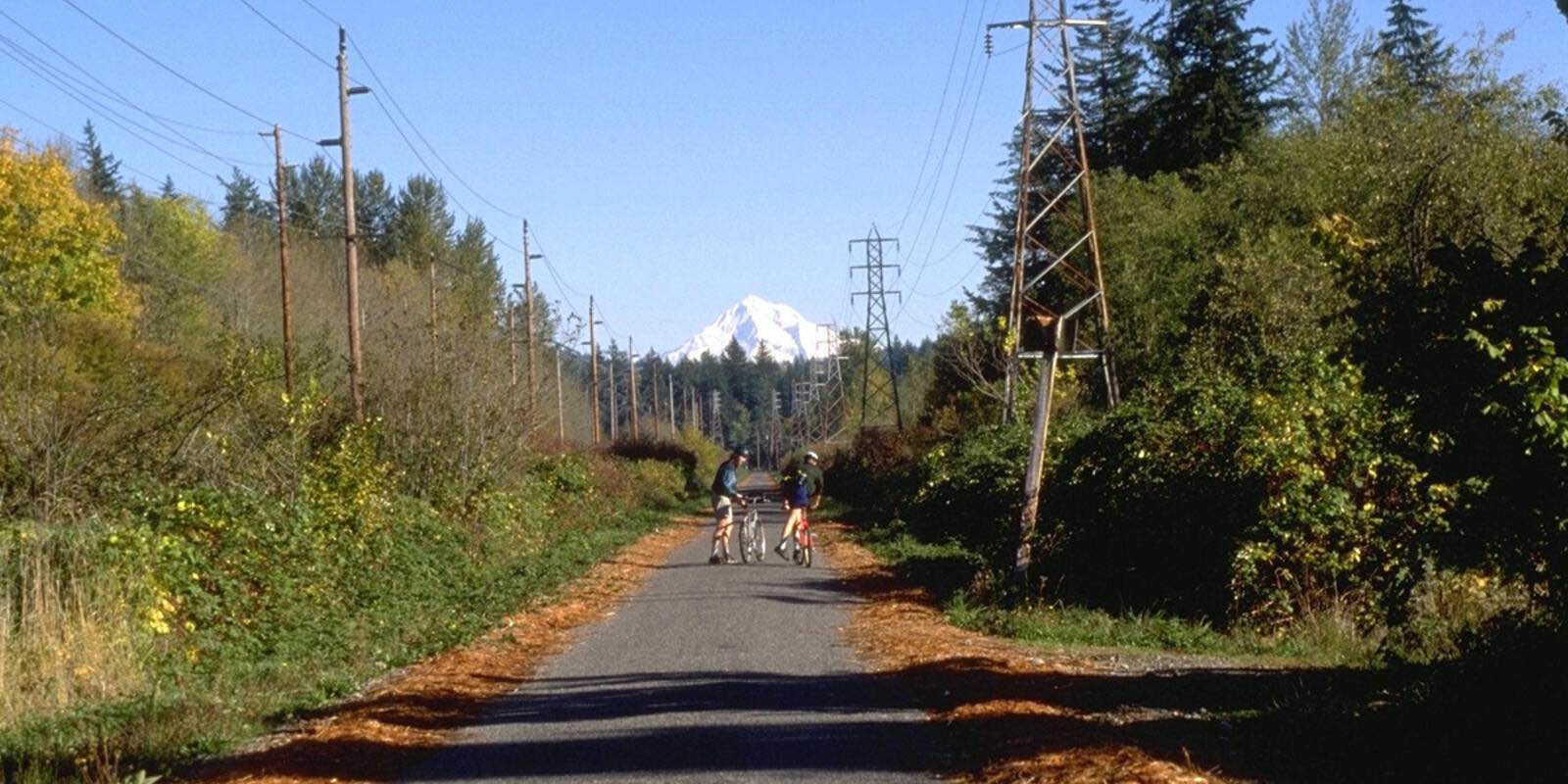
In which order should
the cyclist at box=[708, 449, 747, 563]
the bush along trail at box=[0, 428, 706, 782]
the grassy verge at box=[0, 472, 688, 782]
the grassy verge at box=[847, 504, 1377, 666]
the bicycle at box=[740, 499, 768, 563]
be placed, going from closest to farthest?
the grassy verge at box=[0, 472, 688, 782], the bush along trail at box=[0, 428, 706, 782], the grassy verge at box=[847, 504, 1377, 666], the cyclist at box=[708, 449, 747, 563], the bicycle at box=[740, 499, 768, 563]

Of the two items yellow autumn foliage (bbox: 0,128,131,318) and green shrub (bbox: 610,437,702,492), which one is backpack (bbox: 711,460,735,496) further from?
green shrub (bbox: 610,437,702,492)

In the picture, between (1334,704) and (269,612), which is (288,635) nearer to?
(269,612)

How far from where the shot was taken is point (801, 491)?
89.4 ft

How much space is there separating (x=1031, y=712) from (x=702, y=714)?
225 centimetres

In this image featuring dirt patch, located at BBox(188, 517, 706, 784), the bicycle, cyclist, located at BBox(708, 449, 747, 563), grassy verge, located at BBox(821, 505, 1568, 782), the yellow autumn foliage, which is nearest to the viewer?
grassy verge, located at BBox(821, 505, 1568, 782)

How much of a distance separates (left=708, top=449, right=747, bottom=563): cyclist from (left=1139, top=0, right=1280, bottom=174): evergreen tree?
3361 centimetres

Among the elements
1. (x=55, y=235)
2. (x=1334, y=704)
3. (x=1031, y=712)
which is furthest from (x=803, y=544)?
(x=55, y=235)

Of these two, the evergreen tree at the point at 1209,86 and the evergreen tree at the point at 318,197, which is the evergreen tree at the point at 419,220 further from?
the evergreen tree at the point at 1209,86

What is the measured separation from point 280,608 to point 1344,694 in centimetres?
1104

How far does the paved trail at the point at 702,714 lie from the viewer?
9.53m

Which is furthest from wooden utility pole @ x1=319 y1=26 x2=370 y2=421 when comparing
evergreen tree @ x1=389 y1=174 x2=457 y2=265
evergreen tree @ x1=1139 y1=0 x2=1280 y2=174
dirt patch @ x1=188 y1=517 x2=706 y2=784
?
evergreen tree @ x1=389 y1=174 x2=457 y2=265

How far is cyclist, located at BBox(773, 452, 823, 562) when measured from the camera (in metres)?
27.3

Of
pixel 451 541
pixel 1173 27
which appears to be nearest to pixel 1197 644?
pixel 451 541

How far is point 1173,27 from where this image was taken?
58.5 metres
